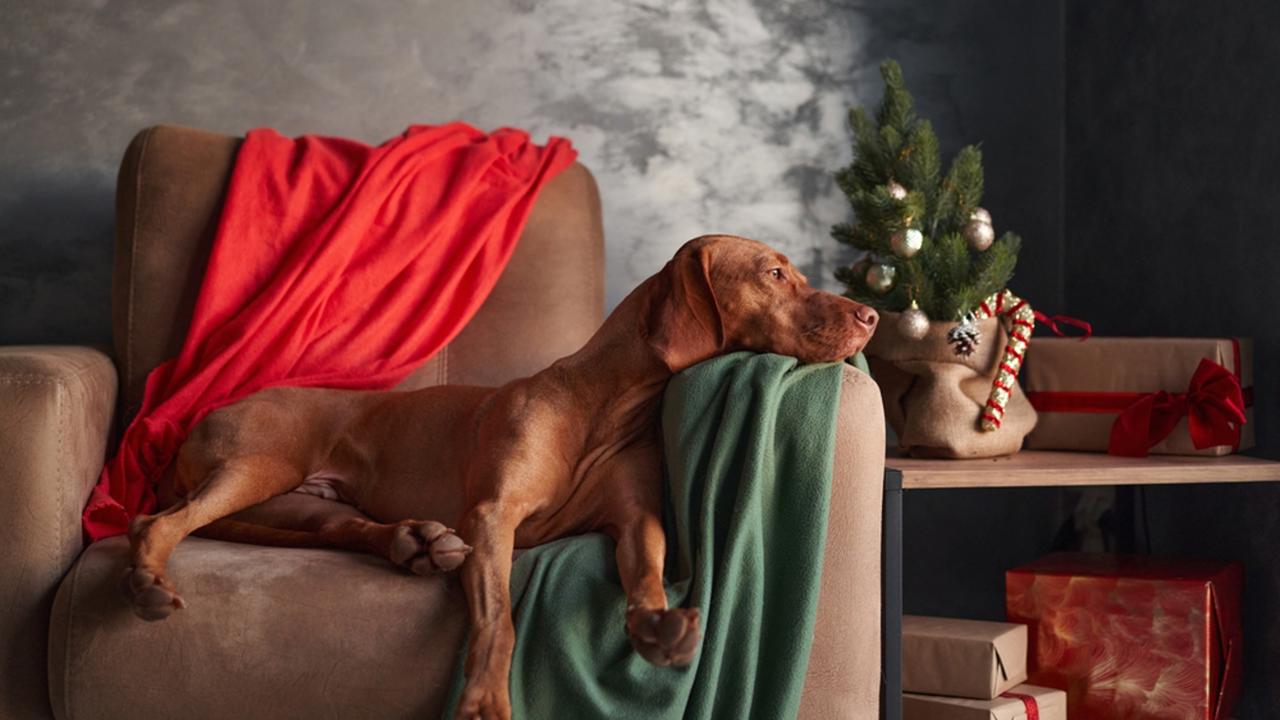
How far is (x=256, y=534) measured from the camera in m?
2.18

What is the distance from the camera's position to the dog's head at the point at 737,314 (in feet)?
6.91

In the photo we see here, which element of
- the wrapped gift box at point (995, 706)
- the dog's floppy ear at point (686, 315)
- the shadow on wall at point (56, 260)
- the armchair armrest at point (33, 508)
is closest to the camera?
the armchair armrest at point (33, 508)

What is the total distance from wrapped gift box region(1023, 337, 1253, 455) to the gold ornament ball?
1.06 ft

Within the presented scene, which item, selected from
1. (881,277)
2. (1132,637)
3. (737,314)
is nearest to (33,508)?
(737,314)

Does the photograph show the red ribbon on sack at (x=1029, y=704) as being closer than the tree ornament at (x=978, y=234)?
Yes

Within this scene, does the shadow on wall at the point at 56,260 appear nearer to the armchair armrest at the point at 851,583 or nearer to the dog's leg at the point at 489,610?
the dog's leg at the point at 489,610

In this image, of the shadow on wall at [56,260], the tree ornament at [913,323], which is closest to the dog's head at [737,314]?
the tree ornament at [913,323]

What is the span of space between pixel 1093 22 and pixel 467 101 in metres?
1.82

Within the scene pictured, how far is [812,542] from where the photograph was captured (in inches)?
73.7

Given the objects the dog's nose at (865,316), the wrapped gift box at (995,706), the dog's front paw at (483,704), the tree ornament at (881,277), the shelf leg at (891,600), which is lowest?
the wrapped gift box at (995,706)

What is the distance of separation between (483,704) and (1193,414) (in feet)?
5.78

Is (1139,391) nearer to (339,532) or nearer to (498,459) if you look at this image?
(498,459)

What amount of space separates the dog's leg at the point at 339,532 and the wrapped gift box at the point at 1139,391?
158cm

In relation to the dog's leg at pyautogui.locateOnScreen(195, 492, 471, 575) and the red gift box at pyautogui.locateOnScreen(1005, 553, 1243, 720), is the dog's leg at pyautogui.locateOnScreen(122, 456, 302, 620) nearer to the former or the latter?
the dog's leg at pyautogui.locateOnScreen(195, 492, 471, 575)
